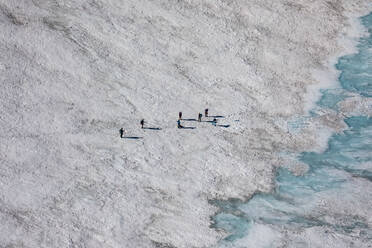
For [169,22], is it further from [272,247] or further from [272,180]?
[272,247]

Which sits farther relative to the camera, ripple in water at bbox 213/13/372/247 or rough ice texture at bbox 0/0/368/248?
ripple in water at bbox 213/13/372/247

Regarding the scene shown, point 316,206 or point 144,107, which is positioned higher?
point 144,107

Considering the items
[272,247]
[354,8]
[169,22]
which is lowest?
[272,247]

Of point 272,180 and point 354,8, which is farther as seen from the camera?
point 354,8

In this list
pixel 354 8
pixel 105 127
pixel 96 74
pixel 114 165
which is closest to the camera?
pixel 114 165

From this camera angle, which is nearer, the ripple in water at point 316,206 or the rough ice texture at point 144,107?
the rough ice texture at point 144,107

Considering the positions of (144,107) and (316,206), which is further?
(144,107)

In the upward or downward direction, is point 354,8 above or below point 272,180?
above

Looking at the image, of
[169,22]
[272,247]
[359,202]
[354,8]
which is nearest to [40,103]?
[169,22]
